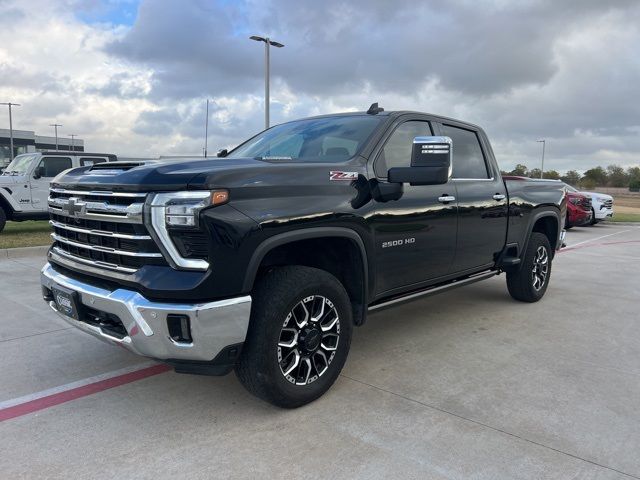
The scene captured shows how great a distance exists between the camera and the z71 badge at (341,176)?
3443mm

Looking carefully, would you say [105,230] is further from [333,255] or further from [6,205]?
[6,205]

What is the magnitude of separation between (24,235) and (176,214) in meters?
10.8

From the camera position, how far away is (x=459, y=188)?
4.62m

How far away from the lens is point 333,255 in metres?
3.71

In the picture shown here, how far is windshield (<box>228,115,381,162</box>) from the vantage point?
395 centimetres

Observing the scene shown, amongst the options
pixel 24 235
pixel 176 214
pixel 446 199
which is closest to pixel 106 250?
pixel 176 214

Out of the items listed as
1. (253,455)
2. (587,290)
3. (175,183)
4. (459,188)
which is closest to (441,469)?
(253,455)

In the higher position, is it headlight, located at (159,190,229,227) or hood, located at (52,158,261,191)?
hood, located at (52,158,261,191)

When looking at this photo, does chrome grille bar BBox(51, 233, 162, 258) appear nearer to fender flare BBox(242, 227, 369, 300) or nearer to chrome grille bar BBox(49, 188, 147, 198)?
chrome grille bar BBox(49, 188, 147, 198)

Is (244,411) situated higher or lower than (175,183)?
lower

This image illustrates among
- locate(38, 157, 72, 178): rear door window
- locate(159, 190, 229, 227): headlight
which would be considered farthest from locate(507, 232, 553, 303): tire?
locate(38, 157, 72, 178): rear door window

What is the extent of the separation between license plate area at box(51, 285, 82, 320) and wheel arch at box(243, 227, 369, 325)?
3.60ft

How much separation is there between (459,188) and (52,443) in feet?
11.8

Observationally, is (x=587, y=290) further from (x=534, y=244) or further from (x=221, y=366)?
(x=221, y=366)
